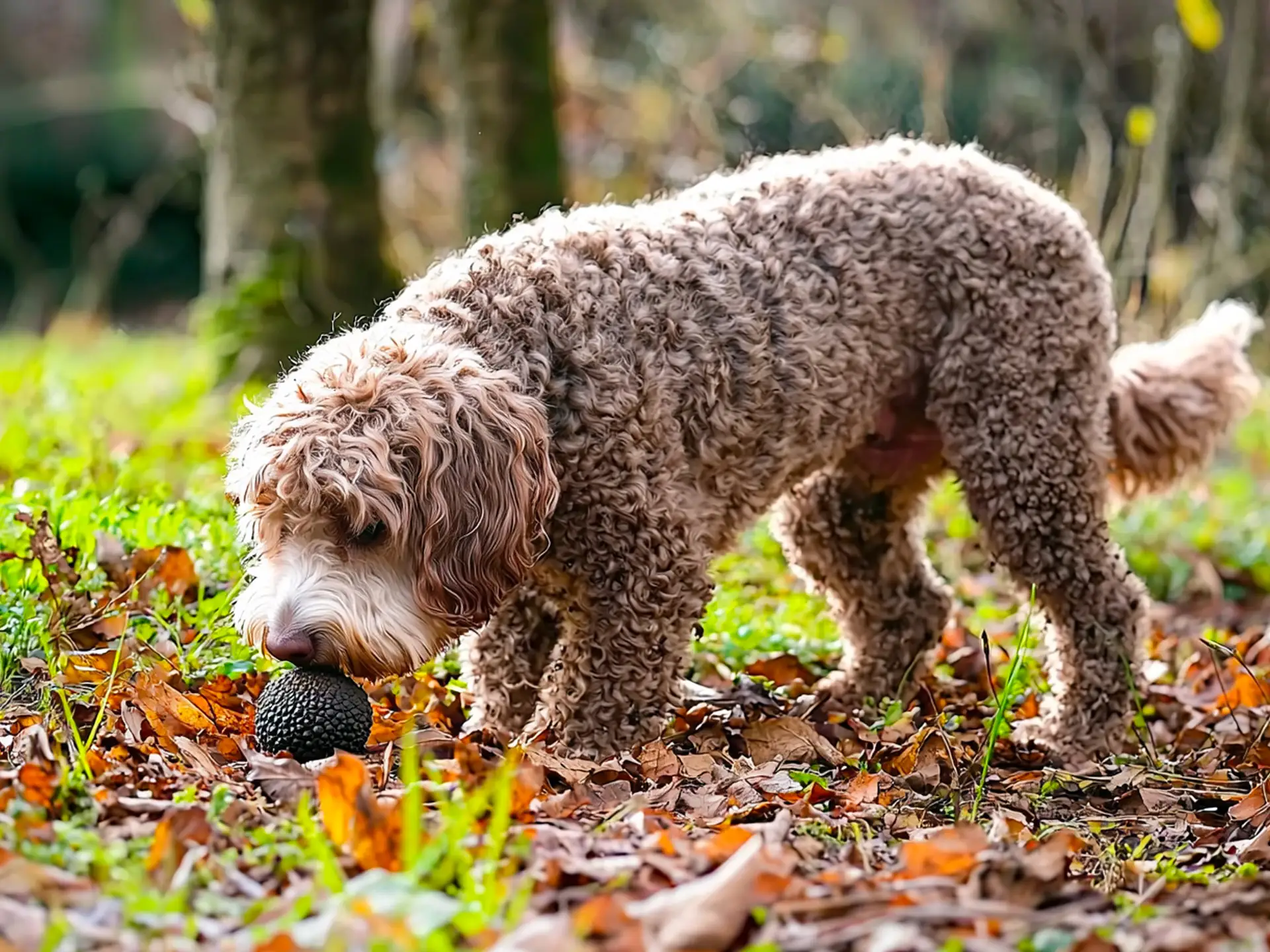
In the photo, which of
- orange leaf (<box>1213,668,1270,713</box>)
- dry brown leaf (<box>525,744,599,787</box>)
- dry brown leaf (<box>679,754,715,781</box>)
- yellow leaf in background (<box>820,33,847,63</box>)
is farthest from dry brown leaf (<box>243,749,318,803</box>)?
yellow leaf in background (<box>820,33,847,63</box>)

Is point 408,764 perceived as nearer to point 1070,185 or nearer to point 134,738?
point 134,738

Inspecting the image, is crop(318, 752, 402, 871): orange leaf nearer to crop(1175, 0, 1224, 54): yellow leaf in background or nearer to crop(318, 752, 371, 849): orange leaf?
crop(318, 752, 371, 849): orange leaf

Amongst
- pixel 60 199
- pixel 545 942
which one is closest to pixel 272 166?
pixel 545 942

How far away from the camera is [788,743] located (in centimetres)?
431

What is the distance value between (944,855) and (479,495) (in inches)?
57.4

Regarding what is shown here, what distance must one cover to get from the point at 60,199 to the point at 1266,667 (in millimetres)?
15101

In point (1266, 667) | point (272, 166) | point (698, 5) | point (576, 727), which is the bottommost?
point (1266, 667)

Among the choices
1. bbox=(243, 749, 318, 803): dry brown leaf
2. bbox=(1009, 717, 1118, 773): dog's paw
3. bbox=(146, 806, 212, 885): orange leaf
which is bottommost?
bbox=(1009, 717, 1118, 773): dog's paw

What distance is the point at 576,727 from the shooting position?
4172 mm

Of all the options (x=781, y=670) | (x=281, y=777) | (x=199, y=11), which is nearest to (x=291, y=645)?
(x=281, y=777)

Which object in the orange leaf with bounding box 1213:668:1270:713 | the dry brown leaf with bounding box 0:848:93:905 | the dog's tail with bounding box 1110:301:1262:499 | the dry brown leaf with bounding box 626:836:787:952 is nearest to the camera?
the dry brown leaf with bounding box 626:836:787:952

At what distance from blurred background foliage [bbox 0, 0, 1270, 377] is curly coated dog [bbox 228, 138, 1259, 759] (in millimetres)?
3090

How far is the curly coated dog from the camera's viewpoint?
373cm

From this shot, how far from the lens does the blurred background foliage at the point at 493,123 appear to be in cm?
820
